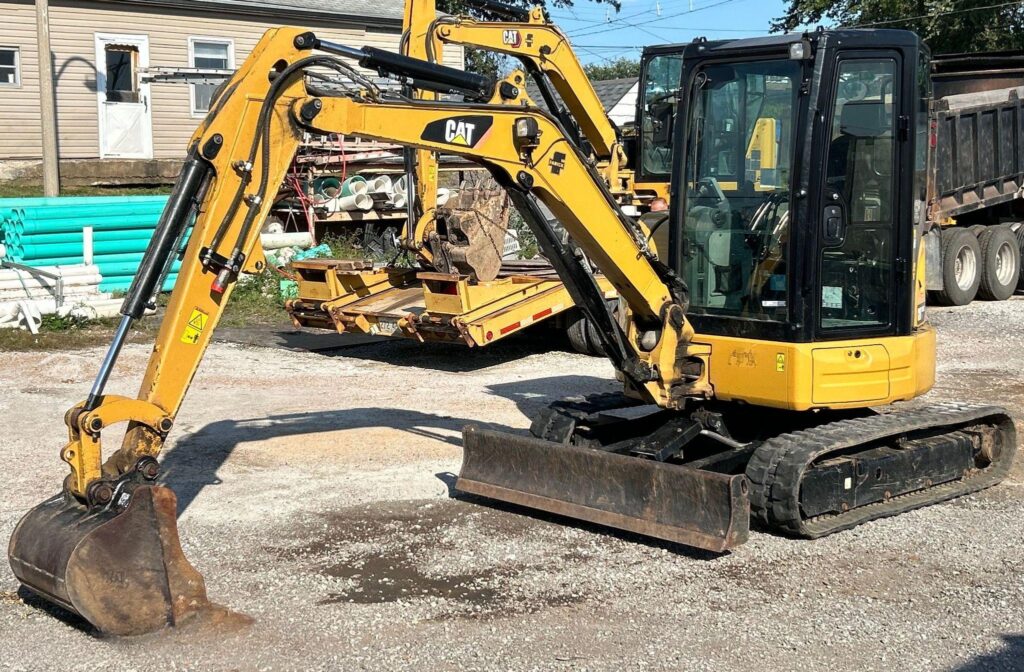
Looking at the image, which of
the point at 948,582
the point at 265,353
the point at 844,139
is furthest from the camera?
the point at 265,353

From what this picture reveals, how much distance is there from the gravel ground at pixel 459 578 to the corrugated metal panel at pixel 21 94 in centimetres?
1424

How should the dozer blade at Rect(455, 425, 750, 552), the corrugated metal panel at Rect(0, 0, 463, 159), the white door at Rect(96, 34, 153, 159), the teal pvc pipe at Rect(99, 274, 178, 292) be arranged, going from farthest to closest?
the white door at Rect(96, 34, 153, 159)
the corrugated metal panel at Rect(0, 0, 463, 159)
the teal pvc pipe at Rect(99, 274, 178, 292)
the dozer blade at Rect(455, 425, 750, 552)

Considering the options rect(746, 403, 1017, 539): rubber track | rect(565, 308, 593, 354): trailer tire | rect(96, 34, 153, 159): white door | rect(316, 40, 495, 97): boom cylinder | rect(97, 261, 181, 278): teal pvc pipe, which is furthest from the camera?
rect(96, 34, 153, 159): white door

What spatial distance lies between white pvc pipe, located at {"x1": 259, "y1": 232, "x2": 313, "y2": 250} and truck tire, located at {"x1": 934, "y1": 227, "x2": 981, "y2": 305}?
9172 millimetres

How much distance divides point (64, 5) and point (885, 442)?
19.9 meters

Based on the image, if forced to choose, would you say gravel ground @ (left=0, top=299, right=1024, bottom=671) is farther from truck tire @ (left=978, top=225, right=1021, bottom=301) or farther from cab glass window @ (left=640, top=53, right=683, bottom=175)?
truck tire @ (left=978, top=225, right=1021, bottom=301)

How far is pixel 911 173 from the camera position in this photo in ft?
24.7

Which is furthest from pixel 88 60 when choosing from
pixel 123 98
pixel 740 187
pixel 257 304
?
pixel 740 187

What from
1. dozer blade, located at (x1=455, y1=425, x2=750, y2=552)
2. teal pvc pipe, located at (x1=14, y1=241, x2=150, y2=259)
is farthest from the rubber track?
teal pvc pipe, located at (x1=14, y1=241, x2=150, y2=259)

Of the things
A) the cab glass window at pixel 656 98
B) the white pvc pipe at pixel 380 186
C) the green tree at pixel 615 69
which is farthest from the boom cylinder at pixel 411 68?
the green tree at pixel 615 69

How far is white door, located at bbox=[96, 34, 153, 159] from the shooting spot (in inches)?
940

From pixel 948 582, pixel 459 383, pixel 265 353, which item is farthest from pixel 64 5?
pixel 948 582

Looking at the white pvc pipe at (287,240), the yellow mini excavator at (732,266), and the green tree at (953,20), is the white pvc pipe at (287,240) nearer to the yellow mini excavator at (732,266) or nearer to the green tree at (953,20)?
the yellow mini excavator at (732,266)

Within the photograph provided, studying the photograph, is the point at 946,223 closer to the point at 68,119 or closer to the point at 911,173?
the point at 911,173
